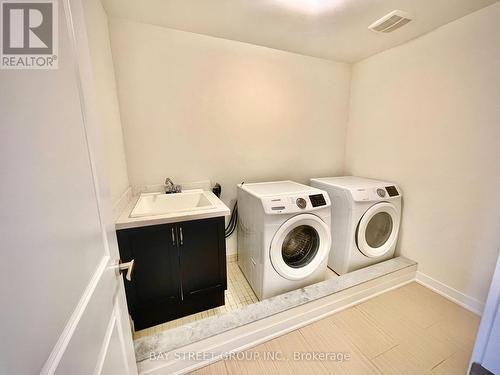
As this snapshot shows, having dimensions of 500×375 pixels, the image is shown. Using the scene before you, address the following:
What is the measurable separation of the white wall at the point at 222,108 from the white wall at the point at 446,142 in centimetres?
57

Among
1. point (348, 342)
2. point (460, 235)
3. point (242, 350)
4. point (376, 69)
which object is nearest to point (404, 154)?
point (460, 235)

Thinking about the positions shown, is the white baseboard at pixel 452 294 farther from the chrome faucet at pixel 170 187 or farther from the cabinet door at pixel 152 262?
the chrome faucet at pixel 170 187

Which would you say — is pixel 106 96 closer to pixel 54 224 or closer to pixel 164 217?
pixel 164 217

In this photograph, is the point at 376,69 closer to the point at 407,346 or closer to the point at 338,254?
the point at 338,254

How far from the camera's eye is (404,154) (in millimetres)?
1931

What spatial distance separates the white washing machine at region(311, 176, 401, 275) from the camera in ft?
5.84

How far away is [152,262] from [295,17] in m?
2.05

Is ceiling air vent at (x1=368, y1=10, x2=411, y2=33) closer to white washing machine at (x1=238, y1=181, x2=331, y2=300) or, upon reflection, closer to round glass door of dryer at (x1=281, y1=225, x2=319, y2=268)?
white washing machine at (x1=238, y1=181, x2=331, y2=300)

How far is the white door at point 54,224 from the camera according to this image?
307 mm

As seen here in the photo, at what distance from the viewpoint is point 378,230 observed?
2039mm

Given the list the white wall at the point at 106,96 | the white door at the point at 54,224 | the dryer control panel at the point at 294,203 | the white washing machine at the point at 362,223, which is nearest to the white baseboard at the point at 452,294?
the white washing machine at the point at 362,223

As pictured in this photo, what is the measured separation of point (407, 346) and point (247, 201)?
4.82 ft

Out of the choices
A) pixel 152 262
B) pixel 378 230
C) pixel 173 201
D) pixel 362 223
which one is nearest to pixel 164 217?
pixel 152 262

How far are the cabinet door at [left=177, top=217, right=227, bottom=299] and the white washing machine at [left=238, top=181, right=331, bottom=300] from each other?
0.29 meters
